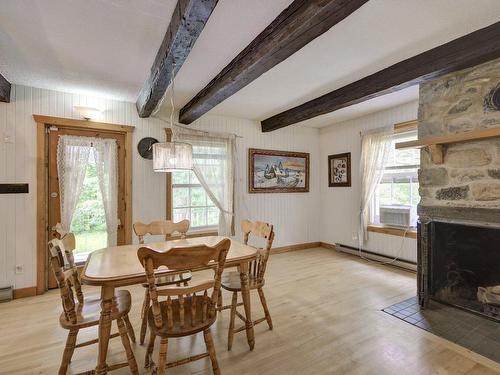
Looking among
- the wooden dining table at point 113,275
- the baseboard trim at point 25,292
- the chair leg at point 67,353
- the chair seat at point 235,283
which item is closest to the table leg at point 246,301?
the wooden dining table at point 113,275

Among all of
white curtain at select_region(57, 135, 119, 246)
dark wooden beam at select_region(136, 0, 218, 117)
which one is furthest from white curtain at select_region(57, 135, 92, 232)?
dark wooden beam at select_region(136, 0, 218, 117)

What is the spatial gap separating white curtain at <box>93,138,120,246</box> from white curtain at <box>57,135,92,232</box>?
0.19 meters

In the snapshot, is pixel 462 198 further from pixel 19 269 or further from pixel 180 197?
pixel 19 269

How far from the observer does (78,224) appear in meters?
3.33

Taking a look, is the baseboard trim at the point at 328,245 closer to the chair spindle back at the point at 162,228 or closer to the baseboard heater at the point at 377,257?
the baseboard heater at the point at 377,257

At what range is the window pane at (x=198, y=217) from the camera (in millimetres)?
4091

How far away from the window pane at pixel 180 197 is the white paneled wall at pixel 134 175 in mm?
190

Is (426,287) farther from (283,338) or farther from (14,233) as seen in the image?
(14,233)

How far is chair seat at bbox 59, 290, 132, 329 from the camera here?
5.25ft

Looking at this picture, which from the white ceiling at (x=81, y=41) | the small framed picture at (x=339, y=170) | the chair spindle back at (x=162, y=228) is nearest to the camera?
the white ceiling at (x=81, y=41)

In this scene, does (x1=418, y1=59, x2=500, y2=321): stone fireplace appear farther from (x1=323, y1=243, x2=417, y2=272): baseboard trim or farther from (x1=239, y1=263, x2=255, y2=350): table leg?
(x1=239, y1=263, x2=255, y2=350): table leg

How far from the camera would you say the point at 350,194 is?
469cm

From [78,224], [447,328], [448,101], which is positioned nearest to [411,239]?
[447,328]

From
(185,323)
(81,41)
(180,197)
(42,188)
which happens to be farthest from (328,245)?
(81,41)
